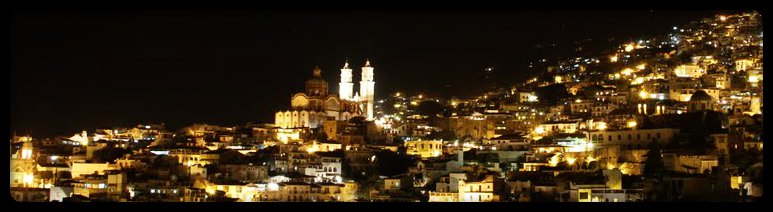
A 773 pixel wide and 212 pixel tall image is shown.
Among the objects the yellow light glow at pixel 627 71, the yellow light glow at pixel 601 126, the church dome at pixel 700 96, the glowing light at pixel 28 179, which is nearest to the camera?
the glowing light at pixel 28 179

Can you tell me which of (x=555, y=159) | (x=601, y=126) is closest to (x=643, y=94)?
(x=601, y=126)

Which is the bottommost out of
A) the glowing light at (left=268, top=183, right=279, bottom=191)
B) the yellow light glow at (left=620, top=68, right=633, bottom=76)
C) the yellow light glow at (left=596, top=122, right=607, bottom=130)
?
the glowing light at (left=268, top=183, right=279, bottom=191)

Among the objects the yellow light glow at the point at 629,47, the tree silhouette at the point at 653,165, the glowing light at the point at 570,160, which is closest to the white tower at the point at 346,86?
the yellow light glow at the point at 629,47

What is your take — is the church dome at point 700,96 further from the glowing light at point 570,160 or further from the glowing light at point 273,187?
the glowing light at point 273,187

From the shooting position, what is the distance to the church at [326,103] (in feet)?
57.0

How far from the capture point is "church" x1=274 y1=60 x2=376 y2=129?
57.0 ft

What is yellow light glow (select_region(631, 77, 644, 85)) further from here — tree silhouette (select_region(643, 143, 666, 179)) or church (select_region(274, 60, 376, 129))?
tree silhouette (select_region(643, 143, 666, 179))

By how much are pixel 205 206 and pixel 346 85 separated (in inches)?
623

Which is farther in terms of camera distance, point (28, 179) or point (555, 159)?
point (555, 159)

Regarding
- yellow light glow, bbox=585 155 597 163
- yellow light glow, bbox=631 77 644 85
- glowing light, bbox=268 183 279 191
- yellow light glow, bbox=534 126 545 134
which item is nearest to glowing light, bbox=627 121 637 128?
yellow light glow, bbox=585 155 597 163

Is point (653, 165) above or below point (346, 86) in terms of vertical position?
below

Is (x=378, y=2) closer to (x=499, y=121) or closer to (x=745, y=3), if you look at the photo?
(x=745, y=3)

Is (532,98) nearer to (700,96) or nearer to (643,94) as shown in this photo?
(643,94)

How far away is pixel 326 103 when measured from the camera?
18.2 m
